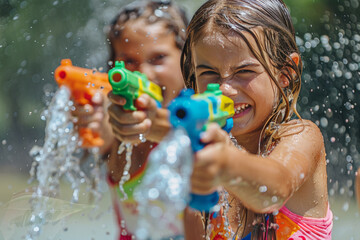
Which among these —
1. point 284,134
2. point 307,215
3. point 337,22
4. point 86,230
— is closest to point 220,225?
point 307,215

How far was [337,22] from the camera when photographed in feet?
6.93

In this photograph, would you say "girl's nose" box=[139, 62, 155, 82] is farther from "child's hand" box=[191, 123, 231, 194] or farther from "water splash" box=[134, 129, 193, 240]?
"child's hand" box=[191, 123, 231, 194]

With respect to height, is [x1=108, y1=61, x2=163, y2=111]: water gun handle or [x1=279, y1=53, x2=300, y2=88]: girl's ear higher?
[x1=108, y1=61, x2=163, y2=111]: water gun handle

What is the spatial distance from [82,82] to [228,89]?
468mm

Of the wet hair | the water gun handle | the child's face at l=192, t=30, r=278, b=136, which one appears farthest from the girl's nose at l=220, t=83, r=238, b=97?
the wet hair

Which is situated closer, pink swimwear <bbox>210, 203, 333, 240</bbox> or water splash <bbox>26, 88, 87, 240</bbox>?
pink swimwear <bbox>210, 203, 333, 240</bbox>

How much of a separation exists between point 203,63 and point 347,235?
113 centimetres

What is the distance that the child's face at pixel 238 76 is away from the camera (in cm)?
135

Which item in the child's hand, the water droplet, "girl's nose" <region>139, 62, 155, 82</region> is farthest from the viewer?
"girl's nose" <region>139, 62, 155, 82</region>

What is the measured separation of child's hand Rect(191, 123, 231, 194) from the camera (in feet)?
2.54

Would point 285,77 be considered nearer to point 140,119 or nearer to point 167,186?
point 140,119

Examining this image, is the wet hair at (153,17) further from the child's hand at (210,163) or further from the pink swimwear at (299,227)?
the child's hand at (210,163)

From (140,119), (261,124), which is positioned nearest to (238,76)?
(261,124)

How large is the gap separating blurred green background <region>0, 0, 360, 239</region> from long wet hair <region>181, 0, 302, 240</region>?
508mm
